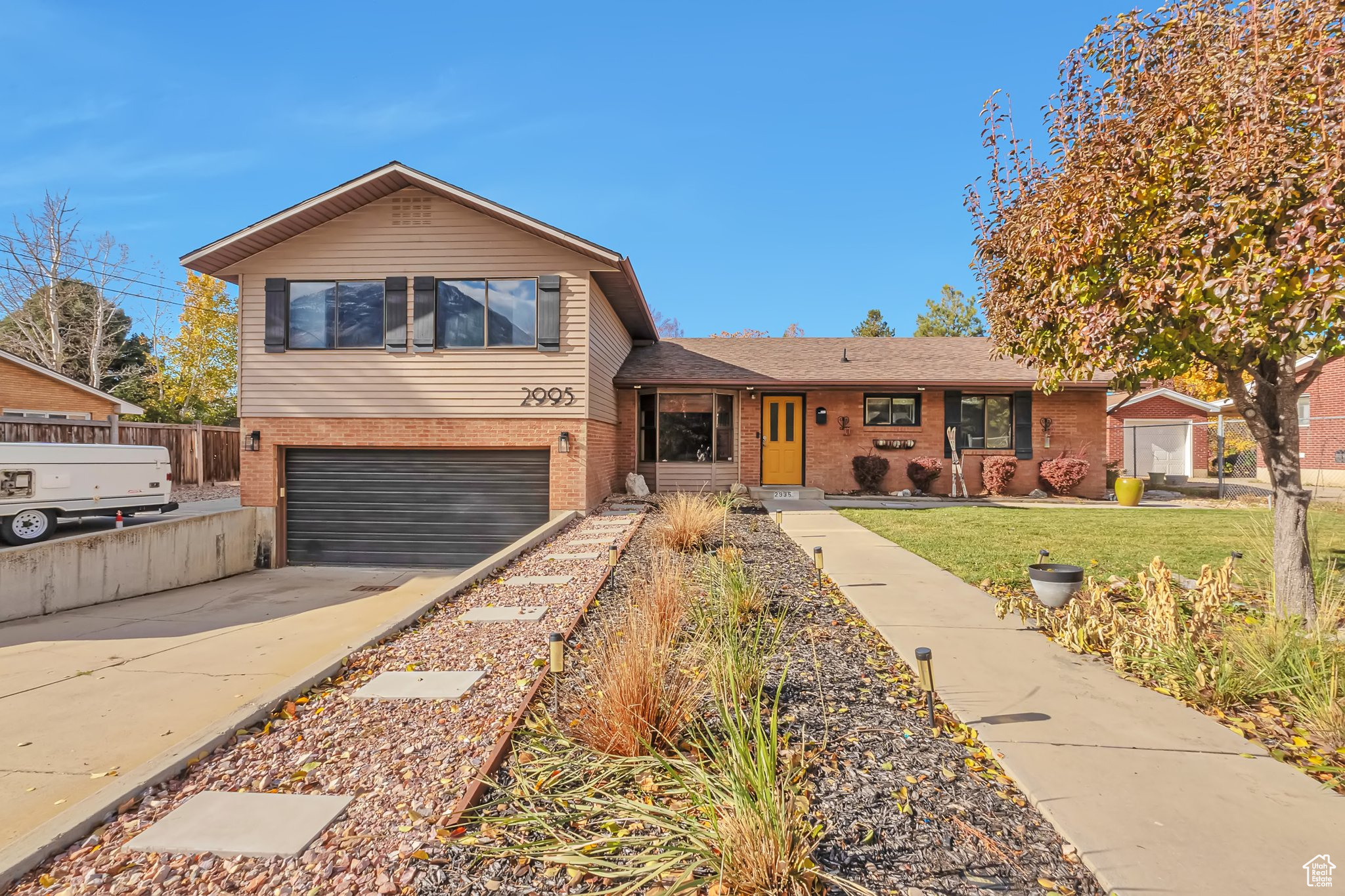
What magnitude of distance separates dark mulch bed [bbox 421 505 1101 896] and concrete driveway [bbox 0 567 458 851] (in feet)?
7.87

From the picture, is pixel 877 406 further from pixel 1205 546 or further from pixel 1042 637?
pixel 1042 637

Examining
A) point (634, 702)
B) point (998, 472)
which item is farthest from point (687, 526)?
→ point (998, 472)

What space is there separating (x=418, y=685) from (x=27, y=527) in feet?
32.3

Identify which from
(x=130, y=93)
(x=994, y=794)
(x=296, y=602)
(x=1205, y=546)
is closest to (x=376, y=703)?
(x=994, y=794)

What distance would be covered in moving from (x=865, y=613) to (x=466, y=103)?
1054 centimetres

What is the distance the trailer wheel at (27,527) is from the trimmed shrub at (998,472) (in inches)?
685

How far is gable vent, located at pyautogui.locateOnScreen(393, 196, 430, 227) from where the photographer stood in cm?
1060

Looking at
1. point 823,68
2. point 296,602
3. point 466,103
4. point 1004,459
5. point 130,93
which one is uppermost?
point 130,93

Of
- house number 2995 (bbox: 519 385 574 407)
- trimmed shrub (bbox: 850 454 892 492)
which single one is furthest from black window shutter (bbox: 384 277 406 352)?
trimmed shrub (bbox: 850 454 892 492)

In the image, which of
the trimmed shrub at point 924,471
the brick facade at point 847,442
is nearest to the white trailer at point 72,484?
the brick facade at point 847,442

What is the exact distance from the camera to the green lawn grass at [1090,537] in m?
6.34

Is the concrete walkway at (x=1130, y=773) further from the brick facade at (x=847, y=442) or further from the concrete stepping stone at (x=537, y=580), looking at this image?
the brick facade at (x=847, y=442)

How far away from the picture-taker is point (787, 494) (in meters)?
13.3

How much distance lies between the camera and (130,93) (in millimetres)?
13688
